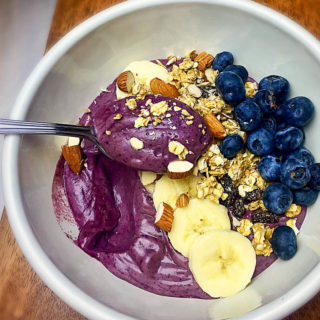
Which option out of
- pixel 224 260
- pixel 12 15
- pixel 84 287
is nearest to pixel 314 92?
pixel 224 260

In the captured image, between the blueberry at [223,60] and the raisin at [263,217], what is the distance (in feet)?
1.50

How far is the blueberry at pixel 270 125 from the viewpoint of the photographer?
112 centimetres

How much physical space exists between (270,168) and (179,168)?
0.87 feet

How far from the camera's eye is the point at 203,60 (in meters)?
1.24

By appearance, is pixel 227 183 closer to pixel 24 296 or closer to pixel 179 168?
pixel 179 168

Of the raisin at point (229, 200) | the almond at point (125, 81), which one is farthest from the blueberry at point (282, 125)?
the almond at point (125, 81)

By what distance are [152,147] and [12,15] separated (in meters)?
0.96

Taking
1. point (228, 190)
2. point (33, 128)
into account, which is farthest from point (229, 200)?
point (33, 128)

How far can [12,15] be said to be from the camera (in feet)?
5.13

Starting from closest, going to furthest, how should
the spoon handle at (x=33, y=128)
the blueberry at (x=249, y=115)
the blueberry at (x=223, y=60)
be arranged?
the spoon handle at (x=33, y=128)
the blueberry at (x=249, y=115)
the blueberry at (x=223, y=60)

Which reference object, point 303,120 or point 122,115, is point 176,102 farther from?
point 303,120

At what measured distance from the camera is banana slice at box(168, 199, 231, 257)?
3.57ft

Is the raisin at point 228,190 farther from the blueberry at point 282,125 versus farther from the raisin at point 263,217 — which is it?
the blueberry at point 282,125

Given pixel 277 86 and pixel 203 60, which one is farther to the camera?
pixel 203 60
